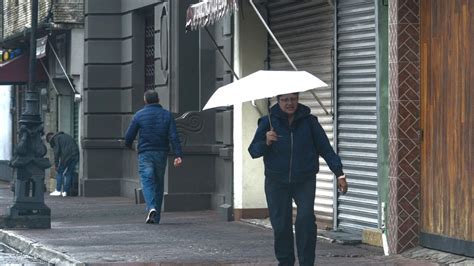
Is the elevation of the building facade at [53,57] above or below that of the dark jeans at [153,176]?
above

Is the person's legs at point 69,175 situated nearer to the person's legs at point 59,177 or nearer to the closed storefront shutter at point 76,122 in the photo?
the person's legs at point 59,177

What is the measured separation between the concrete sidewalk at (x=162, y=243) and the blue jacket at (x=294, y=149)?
1701mm

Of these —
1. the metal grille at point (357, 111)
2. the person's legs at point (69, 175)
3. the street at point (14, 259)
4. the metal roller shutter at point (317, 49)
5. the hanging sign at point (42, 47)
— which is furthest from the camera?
the hanging sign at point (42, 47)

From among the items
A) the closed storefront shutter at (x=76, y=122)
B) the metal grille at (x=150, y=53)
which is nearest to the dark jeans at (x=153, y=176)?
the metal grille at (x=150, y=53)

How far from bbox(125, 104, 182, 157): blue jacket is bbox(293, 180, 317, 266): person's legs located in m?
6.53

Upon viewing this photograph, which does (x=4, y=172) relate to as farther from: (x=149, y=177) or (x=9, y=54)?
(x=149, y=177)

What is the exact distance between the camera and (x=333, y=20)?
1562 cm

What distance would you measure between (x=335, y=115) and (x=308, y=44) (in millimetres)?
1388

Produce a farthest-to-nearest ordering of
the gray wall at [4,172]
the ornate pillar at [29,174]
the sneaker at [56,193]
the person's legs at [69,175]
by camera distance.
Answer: the gray wall at [4,172]
the sneaker at [56,193]
the person's legs at [69,175]
the ornate pillar at [29,174]

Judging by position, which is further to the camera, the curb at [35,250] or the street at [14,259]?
the street at [14,259]

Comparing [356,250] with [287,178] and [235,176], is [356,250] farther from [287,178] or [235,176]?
[235,176]

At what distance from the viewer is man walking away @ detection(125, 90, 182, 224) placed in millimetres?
17609

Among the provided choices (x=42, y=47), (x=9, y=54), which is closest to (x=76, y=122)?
(x=42, y=47)

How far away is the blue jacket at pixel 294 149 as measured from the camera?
1102 cm
